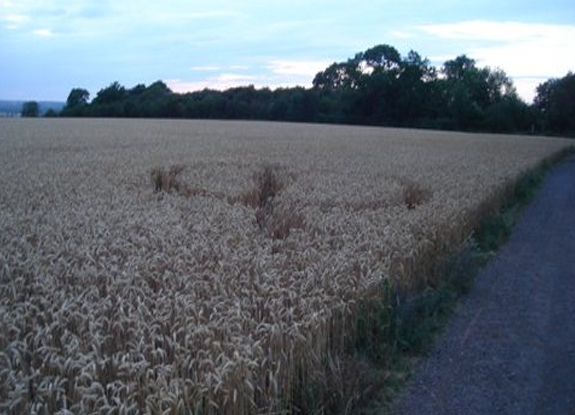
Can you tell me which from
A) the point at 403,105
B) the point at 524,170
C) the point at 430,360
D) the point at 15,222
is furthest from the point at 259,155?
the point at 403,105

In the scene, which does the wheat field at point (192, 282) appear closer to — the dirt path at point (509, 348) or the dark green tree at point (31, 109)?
the dirt path at point (509, 348)

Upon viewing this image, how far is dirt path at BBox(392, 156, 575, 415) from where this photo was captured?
6.29 m

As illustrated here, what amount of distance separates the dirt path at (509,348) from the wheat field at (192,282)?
0.91 meters

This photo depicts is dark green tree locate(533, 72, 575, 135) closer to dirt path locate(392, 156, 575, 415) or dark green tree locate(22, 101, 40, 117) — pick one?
dark green tree locate(22, 101, 40, 117)

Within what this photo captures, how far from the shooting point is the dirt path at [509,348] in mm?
6285

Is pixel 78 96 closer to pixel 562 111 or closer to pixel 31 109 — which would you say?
pixel 31 109

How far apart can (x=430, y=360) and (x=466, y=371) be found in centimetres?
45

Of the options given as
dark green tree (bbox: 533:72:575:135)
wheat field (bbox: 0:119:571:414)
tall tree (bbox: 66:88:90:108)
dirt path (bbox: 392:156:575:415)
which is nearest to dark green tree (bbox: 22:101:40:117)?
A: tall tree (bbox: 66:88:90:108)

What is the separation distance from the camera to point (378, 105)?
88312 mm

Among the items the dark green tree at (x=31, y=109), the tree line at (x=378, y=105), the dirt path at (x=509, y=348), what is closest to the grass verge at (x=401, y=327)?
the dirt path at (x=509, y=348)

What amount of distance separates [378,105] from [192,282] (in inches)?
3308

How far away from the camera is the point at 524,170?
85.1ft

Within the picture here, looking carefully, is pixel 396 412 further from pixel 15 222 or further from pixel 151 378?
pixel 15 222

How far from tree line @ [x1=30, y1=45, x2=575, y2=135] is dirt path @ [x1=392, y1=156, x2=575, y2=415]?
75526mm
